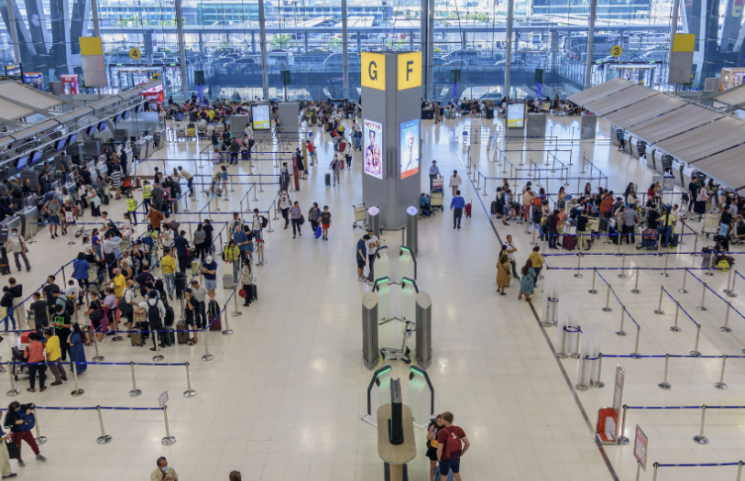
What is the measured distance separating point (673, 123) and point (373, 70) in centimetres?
1040

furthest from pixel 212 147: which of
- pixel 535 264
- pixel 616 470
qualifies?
pixel 616 470

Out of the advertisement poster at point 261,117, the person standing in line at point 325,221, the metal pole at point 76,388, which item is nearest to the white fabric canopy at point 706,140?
the person standing in line at point 325,221

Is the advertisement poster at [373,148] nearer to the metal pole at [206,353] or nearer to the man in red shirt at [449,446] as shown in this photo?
the metal pole at [206,353]

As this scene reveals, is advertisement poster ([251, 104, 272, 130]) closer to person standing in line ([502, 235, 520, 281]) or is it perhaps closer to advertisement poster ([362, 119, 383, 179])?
advertisement poster ([362, 119, 383, 179])

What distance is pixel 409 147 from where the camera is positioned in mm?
20672

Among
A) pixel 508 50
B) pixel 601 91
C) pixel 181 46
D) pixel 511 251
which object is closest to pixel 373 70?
pixel 511 251

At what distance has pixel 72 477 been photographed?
9727 mm

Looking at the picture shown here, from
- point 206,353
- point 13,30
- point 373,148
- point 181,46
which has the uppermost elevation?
point 13,30

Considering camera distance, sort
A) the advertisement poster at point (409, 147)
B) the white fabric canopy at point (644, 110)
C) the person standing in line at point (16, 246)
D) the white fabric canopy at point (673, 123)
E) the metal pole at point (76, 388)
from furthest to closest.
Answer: the white fabric canopy at point (644, 110) → the white fabric canopy at point (673, 123) → the advertisement poster at point (409, 147) → the person standing in line at point (16, 246) → the metal pole at point (76, 388)

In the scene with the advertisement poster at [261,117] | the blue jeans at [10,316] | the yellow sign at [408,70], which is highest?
the yellow sign at [408,70]

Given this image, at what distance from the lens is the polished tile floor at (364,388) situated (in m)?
10.0

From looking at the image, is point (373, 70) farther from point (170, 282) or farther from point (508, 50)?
point (508, 50)

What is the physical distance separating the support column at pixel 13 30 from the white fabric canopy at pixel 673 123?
40.2m

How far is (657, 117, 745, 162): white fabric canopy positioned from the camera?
1864cm
